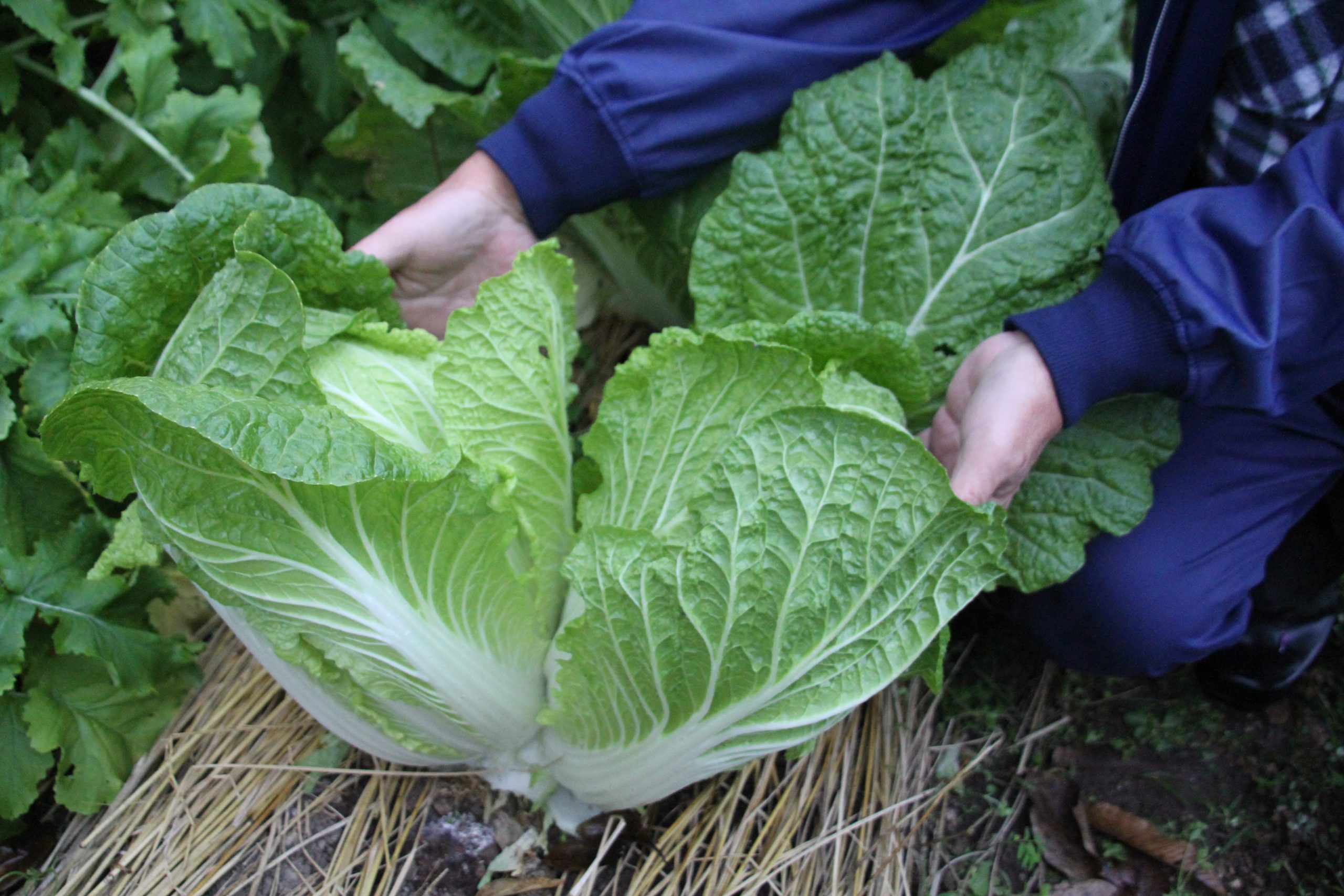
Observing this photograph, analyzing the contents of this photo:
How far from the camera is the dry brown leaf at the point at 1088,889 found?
230cm

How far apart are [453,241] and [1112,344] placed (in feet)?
5.58

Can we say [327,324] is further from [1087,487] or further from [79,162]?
[1087,487]

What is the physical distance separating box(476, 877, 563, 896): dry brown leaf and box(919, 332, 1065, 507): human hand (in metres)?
1.29

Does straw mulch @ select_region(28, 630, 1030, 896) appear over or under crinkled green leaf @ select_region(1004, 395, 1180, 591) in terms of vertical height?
under

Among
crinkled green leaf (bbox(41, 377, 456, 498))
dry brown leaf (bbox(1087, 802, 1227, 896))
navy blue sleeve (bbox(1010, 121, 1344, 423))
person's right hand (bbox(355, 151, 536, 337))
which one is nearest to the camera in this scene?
crinkled green leaf (bbox(41, 377, 456, 498))

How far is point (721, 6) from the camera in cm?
250

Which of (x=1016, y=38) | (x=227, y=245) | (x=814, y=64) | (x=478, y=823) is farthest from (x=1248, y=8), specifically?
(x=478, y=823)

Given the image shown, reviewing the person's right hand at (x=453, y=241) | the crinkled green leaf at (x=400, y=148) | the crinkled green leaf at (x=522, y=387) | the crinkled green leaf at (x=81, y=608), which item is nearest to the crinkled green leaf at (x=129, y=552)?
the crinkled green leaf at (x=81, y=608)

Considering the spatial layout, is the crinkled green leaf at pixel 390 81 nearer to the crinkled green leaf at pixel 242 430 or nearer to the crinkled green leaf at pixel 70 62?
the crinkled green leaf at pixel 70 62

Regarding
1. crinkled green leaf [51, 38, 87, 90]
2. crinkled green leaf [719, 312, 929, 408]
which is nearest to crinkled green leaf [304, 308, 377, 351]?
crinkled green leaf [719, 312, 929, 408]

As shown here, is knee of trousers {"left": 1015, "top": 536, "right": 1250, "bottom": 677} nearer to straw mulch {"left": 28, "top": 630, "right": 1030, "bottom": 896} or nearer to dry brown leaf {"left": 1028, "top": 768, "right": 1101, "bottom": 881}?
dry brown leaf {"left": 1028, "top": 768, "right": 1101, "bottom": 881}

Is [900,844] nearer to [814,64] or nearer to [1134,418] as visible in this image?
[1134,418]

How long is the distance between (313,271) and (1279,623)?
278cm

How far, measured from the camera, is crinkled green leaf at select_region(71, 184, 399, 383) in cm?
175
